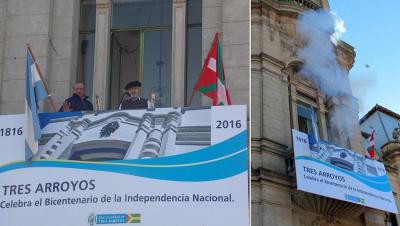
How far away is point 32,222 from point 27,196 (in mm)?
552

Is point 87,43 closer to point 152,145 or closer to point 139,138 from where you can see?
point 139,138

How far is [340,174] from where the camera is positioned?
28.6 m

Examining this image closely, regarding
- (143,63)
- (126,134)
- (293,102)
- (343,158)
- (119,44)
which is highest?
(293,102)

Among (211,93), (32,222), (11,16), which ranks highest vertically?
(11,16)

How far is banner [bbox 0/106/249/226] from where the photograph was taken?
48.1 feet

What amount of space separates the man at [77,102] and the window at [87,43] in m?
0.72

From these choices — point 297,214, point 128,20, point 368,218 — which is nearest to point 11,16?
point 128,20

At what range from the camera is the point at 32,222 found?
1482 cm

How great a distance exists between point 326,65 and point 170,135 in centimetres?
1855

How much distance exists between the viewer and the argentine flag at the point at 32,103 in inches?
616

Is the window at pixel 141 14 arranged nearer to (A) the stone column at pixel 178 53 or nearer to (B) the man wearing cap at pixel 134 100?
(A) the stone column at pixel 178 53

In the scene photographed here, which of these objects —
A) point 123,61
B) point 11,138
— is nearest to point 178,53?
point 123,61

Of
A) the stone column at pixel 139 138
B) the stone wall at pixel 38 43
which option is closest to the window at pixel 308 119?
the stone wall at pixel 38 43

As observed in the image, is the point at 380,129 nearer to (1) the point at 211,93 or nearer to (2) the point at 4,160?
(1) the point at 211,93
